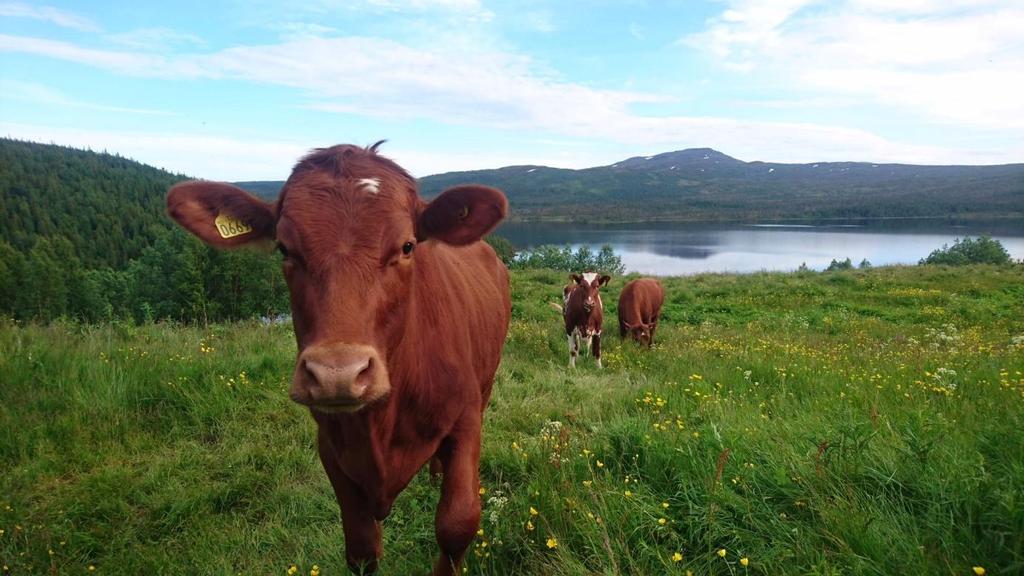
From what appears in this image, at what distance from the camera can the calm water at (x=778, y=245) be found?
68.5m

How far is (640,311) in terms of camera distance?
44.2 feet

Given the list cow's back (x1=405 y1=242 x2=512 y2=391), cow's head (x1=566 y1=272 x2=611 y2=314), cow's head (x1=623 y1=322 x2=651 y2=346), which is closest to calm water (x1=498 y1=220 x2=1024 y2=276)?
cow's head (x1=623 y1=322 x2=651 y2=346)

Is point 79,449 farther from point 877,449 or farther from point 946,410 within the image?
point 946,410

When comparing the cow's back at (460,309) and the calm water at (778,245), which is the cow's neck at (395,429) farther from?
the calm water at (778,245)

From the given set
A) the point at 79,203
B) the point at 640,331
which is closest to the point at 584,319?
the point at 640,331

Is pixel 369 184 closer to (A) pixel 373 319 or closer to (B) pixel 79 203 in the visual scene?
(A) pixel 373 319

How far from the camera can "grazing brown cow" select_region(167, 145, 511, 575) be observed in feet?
6.66

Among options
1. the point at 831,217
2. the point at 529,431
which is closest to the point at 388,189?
the point at 529,431

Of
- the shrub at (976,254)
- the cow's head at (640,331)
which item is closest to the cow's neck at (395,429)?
the cow's head at (640,331)

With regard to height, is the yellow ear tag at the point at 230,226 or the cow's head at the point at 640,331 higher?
the yellow ear tag at the point at 230,226

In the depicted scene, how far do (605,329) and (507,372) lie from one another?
7996 millimetres

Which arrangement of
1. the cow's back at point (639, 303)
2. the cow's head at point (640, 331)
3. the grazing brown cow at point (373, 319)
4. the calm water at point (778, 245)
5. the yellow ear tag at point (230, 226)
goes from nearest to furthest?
the grazing brown cow at point (373, 319)
the yellow ear tag at point (230, 226)
the cow's head at point (640, 331)
the cow's back at point (639, 303)
the calm water at point (778, 245)

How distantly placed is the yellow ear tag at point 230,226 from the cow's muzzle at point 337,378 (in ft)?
3.60

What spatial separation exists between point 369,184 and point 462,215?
0.57 meters
